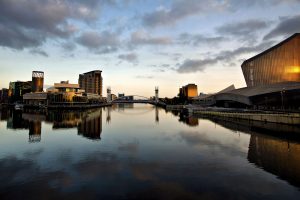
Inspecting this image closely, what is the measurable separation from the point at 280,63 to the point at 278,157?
4108 inches

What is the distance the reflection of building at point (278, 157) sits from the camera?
74.5ft

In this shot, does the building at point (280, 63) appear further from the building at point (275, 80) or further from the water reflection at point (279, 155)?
the water reflection at point (279, 155)

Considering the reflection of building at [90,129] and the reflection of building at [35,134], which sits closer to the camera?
the reflection of building at [35,134]

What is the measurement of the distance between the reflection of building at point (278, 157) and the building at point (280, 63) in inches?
3425

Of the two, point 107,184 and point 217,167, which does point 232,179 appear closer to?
point 217,167

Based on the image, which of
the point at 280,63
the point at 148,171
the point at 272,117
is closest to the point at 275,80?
the point at 280,63

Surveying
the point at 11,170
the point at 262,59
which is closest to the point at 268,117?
the point at 11,170

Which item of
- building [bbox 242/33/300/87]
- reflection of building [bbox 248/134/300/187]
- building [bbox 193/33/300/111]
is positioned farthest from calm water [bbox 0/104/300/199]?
building [bbox 242/33/300/87]

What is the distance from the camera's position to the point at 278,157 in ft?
95.2

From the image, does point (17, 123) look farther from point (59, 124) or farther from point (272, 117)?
point (272, 117)

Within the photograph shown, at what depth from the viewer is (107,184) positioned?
19.3m

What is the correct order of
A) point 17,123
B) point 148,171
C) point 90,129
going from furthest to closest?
point 17,123 < point 90,129 < point 148,171

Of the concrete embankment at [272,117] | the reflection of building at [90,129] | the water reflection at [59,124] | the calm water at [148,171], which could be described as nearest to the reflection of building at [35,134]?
the water reflection at [59,124]

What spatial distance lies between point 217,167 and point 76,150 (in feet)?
→ 65.0
